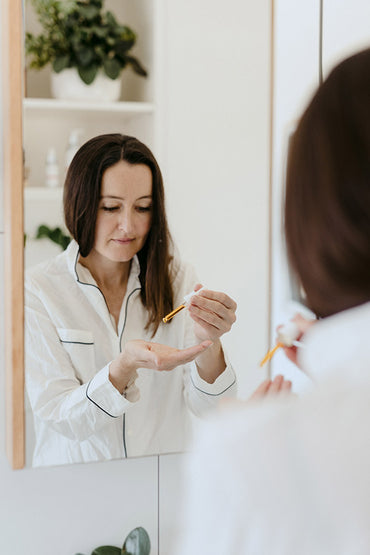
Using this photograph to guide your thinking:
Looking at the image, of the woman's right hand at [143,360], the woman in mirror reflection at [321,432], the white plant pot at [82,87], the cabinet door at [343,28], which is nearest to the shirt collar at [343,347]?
the woman in mirror reflection at [321,432]

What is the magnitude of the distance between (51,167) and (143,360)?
0.31m

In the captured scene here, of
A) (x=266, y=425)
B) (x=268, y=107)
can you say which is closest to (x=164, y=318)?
(x=268, y=107)

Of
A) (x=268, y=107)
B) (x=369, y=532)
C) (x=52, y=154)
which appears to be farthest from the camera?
(x=268, y=107)

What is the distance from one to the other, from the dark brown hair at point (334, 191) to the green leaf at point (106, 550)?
75cm

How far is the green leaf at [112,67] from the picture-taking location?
3.24ft

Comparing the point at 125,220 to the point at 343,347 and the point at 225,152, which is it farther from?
the point at 343,347

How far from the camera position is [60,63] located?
38.2 inches

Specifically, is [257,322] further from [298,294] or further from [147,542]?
[147,542]

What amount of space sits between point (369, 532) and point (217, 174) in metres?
0.73

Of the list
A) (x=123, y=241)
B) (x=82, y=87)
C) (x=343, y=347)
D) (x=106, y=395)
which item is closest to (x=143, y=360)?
(x=106, y=395)

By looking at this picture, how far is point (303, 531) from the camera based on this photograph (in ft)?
1.33

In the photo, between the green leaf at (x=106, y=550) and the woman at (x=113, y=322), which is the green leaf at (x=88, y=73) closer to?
the woman at (x=113, y=322)

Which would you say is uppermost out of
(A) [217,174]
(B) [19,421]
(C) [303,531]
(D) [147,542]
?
(A) [217,174]

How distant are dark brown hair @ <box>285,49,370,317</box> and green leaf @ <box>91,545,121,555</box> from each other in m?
0.75
